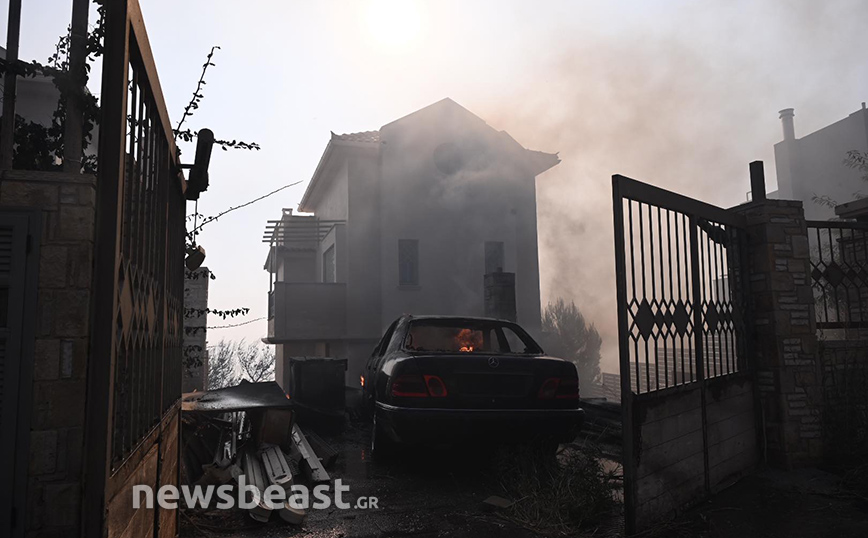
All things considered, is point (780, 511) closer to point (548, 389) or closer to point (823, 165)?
point (548, 389)

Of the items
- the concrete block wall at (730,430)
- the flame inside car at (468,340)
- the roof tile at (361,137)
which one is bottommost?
the concrete block wall at (730,430)

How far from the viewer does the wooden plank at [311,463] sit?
566cm

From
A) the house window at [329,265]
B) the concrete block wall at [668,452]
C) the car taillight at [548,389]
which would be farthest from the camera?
the house window at [329,265]

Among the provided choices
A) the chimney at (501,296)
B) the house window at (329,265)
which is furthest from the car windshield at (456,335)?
the house window at (329,265)

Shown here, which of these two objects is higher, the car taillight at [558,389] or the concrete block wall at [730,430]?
the car taillight at [558,389]

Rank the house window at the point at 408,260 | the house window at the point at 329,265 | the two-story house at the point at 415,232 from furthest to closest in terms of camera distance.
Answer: the house window at the point at 329,265, the house window at the point at 408,260, the two-story house at the point at 415,232

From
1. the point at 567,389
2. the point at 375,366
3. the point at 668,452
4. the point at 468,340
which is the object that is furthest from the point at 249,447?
the point at 668,452

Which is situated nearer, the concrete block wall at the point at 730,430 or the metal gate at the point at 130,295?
the metal gate at the point at 130,295

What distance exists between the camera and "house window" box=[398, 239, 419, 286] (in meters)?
18.0

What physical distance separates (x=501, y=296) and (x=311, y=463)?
32.2 ft

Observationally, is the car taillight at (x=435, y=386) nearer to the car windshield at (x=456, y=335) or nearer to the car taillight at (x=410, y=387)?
the car taillight at (x=410, y=387)

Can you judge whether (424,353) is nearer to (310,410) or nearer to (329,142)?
(310,410)

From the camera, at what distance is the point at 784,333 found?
607 centimetres

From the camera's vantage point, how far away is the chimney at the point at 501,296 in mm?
15117
